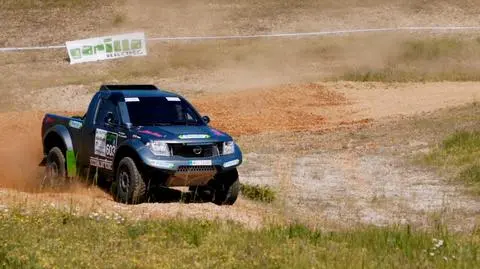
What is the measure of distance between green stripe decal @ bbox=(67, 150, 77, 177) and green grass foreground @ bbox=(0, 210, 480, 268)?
15.0ft

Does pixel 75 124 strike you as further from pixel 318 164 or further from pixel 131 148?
pixel 318 164

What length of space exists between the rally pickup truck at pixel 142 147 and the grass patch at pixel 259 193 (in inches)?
46.4

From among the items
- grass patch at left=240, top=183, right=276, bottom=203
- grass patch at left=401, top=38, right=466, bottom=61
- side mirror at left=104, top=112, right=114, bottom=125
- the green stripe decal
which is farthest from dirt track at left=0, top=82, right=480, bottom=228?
grass patch at left=401, top=38, right=466, bottom=61

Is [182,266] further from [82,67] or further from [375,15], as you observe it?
[375,15]

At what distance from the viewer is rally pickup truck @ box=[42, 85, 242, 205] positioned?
1370 centimetres

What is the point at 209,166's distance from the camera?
544 inches

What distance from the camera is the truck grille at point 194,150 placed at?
544 inches

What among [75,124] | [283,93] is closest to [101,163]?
[75,124]

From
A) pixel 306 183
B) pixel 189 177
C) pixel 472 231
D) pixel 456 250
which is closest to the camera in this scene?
pixel 456 250

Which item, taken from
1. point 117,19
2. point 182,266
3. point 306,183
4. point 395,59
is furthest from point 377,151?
point 117,19

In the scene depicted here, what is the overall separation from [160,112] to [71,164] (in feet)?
6.12

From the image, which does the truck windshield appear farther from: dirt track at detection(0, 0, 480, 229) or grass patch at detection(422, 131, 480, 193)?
grass patch at detection(422, 131, 480, 193)

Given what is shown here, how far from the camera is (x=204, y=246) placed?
942 cm

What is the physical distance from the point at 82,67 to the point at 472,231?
95.3 ft
